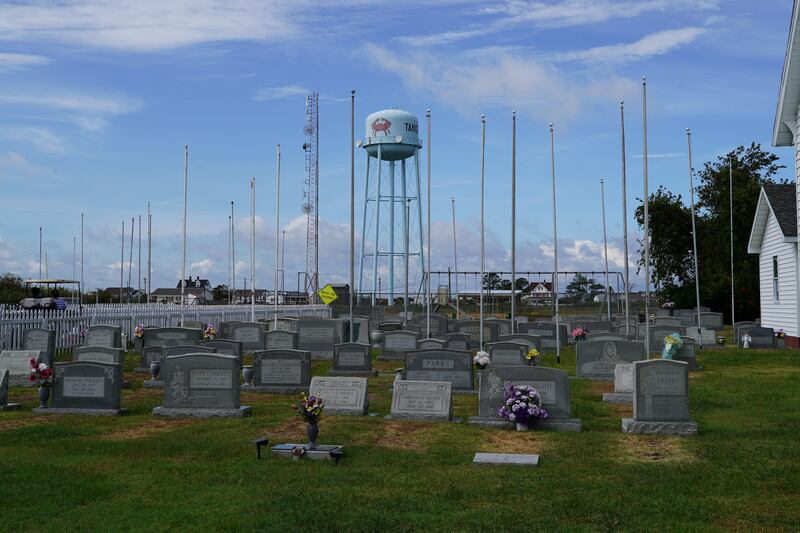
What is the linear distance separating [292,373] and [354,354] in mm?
3402

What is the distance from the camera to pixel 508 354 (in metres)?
20.4

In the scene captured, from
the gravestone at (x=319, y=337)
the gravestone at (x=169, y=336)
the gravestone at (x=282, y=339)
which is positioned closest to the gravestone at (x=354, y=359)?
the gravestone at (x=282, y=339)

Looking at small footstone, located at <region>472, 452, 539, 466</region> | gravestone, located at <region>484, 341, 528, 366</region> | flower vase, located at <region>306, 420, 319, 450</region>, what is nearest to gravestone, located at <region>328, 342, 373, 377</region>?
gravestone, located at <region>484, 341, 528, 366</region>

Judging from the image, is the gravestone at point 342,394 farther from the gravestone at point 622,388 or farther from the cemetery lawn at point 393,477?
the gravestone at point 622,388

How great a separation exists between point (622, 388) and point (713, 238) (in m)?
36.9

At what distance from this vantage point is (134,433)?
13.7 meters

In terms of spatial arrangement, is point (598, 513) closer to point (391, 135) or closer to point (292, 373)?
point (292, 373)

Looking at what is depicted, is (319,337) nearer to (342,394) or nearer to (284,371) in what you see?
(284,371)

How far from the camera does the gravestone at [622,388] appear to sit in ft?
56.9

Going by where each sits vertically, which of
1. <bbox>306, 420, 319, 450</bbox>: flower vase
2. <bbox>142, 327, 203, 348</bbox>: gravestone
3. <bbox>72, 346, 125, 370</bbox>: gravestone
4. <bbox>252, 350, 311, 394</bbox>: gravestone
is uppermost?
<bbox>142, 327, 203, 348</bbox>: gravestone

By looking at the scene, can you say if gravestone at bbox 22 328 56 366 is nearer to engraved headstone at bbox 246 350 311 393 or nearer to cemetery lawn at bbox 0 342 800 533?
engraved headstone at bbox 246 350 311 393

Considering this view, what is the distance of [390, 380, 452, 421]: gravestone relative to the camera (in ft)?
48.3

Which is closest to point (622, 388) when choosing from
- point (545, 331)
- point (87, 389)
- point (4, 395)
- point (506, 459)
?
point (506, 459)

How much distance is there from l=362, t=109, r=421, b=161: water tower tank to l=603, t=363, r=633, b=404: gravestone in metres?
35.6
